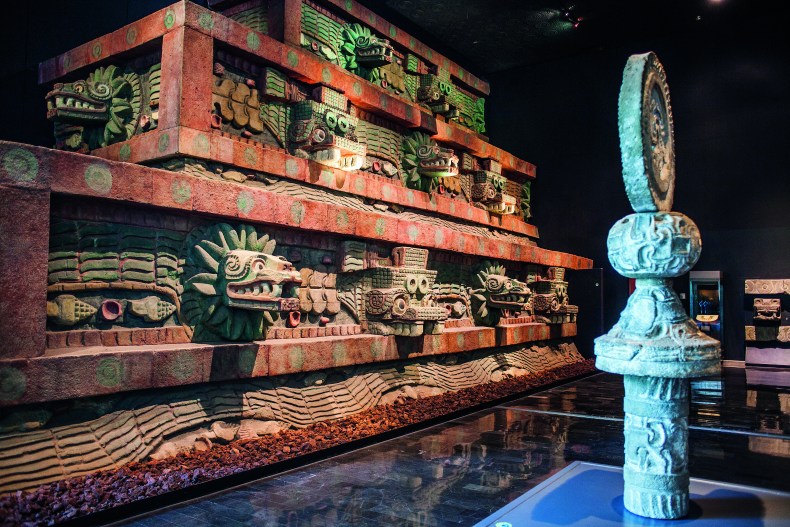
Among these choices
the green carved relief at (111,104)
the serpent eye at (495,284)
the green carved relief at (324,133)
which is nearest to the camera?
the green carved relief at (111,104)

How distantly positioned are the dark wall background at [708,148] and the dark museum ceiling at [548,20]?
0.17 metres

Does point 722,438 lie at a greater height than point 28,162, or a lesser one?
lesser

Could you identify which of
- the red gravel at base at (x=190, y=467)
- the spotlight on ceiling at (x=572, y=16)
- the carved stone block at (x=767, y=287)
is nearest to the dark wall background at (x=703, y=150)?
the carved stone block at (x=767, y=287)

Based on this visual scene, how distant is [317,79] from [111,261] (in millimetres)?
3880

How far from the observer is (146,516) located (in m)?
3.51

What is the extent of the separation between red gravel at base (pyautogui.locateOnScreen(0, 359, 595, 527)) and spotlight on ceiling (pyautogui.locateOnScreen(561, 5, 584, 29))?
825cm

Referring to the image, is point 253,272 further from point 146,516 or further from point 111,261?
point 146,516

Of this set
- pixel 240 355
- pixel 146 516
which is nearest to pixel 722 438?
pixel 240 355

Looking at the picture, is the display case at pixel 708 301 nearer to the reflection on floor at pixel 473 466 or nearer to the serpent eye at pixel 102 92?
the reflection on floor at pixel 473 466

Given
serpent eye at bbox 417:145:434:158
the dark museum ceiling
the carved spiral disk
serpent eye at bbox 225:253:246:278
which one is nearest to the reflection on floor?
serpent eye at bbox 225:253:246:278

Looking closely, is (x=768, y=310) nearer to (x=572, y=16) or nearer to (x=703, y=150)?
(x=703, y=150)

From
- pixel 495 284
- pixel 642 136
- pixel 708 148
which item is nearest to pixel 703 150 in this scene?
pixel 708 148

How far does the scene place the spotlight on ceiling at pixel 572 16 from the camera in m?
11.4

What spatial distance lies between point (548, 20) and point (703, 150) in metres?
4.12
